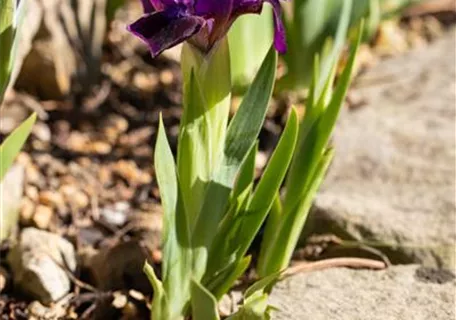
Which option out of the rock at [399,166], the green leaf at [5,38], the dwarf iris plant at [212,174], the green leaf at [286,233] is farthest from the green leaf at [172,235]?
the rock at [399,166]

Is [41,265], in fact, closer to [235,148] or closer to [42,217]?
[42,217]

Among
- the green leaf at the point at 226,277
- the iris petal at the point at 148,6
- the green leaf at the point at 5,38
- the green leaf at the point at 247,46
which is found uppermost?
the iris petal at the point at 148,6

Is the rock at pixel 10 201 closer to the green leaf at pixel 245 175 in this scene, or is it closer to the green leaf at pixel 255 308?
the green leaf at pixel 245 175

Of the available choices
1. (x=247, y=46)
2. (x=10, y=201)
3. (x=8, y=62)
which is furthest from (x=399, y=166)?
(x=8, y=62)

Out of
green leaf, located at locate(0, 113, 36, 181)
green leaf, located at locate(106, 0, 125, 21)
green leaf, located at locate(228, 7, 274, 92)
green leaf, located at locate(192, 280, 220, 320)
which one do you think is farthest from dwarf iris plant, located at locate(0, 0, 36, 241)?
green leaf, located at locate(106, 0, 125, 21)

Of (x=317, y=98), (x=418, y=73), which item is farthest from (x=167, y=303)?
(x=418, y=73)

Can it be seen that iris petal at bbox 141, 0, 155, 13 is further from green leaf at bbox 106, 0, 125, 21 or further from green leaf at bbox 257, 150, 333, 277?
green leaf at bbox 106, 0, 125, 21
